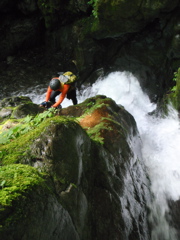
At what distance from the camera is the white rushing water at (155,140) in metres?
5.17

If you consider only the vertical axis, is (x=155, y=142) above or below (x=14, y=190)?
above

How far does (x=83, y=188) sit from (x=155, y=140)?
601cm

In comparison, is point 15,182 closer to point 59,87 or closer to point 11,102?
point 59,87

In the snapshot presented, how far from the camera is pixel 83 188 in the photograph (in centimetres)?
307

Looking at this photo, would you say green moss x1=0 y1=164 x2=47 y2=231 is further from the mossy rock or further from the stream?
the mossy rock

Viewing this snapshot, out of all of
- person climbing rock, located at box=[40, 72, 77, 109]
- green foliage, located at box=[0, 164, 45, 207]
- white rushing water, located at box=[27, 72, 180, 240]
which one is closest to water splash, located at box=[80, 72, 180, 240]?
white rushing water, located at box=[27, 72, 180, 240]

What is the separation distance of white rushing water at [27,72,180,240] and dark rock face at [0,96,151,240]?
72cm

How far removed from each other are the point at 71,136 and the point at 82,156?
1.65ft

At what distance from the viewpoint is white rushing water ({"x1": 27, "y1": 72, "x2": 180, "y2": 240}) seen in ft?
17.0

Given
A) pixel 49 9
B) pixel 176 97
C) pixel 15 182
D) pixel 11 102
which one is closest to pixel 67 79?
pixel 11 102

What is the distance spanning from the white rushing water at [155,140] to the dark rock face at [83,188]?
2.36ft

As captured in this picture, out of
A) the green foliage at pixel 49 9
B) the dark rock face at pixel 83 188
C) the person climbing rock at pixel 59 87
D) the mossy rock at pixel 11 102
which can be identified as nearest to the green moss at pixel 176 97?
the person climbing rock at pixel 59 87

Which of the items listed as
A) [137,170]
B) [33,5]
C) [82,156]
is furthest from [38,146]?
[33,5]

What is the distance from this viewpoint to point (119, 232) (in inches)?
129
